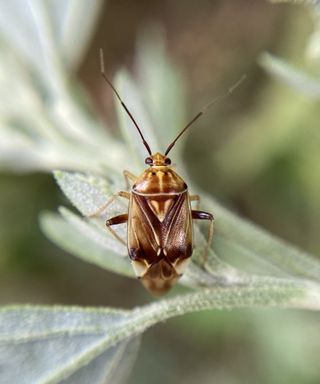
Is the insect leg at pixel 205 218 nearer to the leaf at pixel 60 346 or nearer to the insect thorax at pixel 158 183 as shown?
the insect thorax at pixel 158 183

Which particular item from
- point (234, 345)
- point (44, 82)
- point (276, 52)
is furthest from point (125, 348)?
point (276, 52)

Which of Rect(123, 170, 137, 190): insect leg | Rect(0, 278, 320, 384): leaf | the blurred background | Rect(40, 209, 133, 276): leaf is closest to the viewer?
Rect(0, 278, 320, 384): leaf

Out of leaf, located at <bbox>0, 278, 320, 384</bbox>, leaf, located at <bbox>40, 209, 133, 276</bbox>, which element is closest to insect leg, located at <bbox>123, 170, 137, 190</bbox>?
leaf, located at <bbox>40, 209, 133, 276</bbox>

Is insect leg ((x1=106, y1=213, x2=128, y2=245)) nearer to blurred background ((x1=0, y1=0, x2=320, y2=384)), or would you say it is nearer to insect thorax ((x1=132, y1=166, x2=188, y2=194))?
insect thorax ((x1=132, y1=166, x2=188, y2=194))

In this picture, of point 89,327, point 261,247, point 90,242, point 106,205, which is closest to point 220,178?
point 90,242

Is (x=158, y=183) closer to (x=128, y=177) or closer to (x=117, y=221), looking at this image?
(x=128, y=177)
